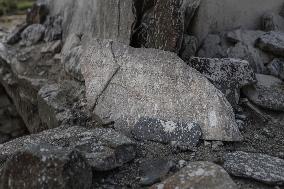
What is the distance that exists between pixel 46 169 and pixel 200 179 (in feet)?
2.64

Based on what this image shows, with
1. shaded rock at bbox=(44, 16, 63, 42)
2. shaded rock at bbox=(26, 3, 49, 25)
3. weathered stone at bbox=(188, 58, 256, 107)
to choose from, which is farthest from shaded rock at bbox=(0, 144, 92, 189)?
shaded rock at bbox=(26, 3, 49, 25)

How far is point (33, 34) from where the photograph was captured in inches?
196

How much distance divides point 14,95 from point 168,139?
2779 millimetres

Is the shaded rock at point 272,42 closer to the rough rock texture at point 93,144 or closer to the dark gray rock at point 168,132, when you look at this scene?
the dark gray rock at point 168,132

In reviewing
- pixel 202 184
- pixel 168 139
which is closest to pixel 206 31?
pixel 168 139

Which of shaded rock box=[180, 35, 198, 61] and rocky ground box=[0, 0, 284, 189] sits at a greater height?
shaded rock box=[180, 35, 198, 61]

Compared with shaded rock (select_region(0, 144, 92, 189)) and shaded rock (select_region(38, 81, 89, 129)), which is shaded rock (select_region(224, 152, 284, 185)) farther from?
shaded rock (select_region(38, 81, 89, 129))

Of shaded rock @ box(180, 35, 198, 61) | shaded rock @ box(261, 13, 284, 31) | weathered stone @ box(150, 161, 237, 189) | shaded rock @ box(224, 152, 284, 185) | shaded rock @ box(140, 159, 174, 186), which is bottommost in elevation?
shaded rock @ box(140, 159, 174, 186)

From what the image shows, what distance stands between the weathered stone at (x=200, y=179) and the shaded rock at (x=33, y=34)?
320cm

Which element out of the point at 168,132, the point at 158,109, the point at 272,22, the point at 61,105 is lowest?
the point at 61,105

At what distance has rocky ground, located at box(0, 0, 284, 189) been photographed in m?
2.25

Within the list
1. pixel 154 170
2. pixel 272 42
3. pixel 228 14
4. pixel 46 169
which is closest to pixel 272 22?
pixel 272 42

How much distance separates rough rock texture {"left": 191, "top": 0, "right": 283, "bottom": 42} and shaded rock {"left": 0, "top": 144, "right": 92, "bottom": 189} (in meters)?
1.84

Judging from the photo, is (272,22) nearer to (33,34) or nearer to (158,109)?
(158,109)
